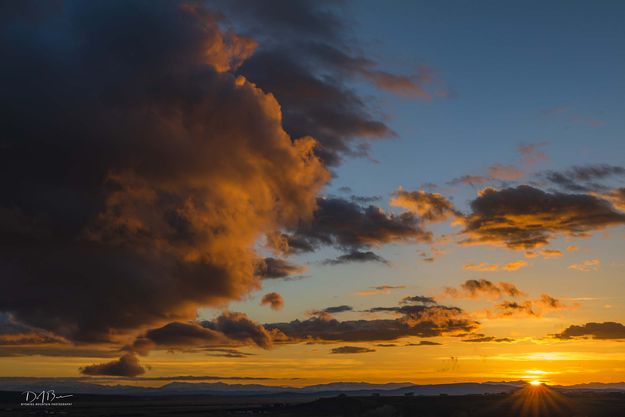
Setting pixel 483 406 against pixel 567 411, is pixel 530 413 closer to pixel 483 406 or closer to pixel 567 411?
pixel 567 411

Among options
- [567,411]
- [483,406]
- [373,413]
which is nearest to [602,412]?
[567,411]

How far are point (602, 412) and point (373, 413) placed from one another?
2521 inches

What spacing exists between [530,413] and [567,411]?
43.6 ft

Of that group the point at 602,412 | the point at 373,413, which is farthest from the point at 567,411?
the point at 373,413

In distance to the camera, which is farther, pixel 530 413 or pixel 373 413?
pixel 373 413

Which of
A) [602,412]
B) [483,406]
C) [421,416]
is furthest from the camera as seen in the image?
[483,406]

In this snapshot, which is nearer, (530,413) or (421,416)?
(530,413)

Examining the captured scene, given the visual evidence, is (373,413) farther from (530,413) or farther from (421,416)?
(530,413)

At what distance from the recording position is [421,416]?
18575 cm

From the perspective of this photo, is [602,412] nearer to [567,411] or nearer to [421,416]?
[567,411]

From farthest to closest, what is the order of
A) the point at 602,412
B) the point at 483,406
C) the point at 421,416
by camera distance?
the point at 483,406 → the point at 421,416 → the point at 602,412

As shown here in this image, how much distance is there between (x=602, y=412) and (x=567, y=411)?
9.16m

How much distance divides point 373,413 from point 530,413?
46512 mm

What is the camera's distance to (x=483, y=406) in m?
200
